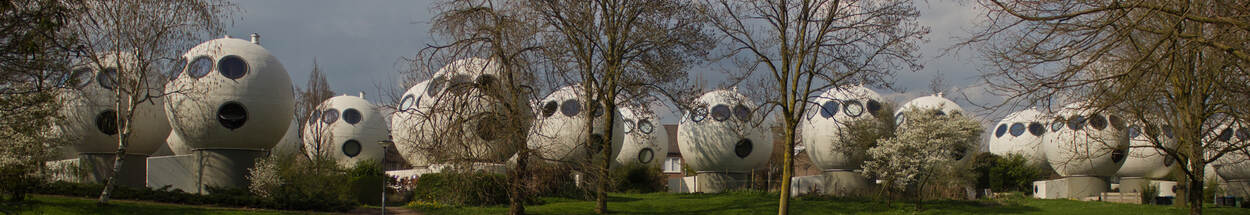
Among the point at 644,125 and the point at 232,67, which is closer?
the point at 232,67

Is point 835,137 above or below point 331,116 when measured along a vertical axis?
below

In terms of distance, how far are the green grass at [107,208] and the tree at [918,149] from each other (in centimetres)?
1598

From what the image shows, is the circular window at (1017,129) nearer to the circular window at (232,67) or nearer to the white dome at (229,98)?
the white dome at (229,98)

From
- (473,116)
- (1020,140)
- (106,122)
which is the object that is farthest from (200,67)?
(1020,140)

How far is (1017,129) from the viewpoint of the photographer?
4422 cm

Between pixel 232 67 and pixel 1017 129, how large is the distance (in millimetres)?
37549

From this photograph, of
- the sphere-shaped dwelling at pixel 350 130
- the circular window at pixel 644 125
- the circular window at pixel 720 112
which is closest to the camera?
the circular window at pixel 644 125

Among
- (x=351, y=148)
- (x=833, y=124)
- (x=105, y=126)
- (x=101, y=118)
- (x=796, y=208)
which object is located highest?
(x=833, y=124)

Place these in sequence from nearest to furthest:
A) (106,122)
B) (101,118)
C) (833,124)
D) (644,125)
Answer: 1. (106,122)
2. (101,118)
3. (833,124)
4. (644,125)

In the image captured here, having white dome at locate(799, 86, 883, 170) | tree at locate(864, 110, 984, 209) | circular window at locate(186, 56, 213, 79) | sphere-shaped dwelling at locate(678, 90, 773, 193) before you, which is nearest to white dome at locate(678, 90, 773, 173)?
sphere-shaped dwelling at locate(678, 90, 773, 193)

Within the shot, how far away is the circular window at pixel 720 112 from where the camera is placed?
33.1 m

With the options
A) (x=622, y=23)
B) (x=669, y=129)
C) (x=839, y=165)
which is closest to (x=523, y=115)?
(x=622, y=23)

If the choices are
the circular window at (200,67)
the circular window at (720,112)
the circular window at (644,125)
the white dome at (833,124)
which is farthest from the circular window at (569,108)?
the circular window at (200,67)

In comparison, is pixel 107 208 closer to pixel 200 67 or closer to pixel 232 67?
pixel 200 67
